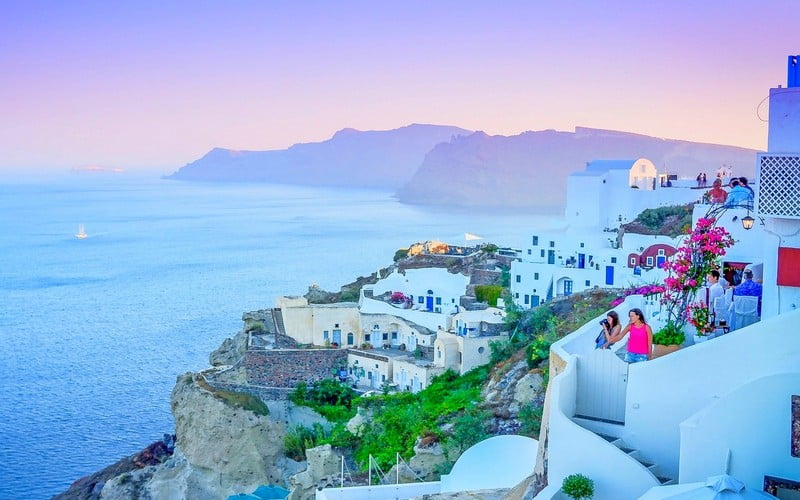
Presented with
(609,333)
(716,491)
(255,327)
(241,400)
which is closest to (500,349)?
(241,400)

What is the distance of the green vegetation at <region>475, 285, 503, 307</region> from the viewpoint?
20.9 m

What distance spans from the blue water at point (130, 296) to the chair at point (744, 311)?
15.8m

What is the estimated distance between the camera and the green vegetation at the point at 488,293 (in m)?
20.9

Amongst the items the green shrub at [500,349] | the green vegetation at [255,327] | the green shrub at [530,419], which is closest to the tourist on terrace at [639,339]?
the green shrub at [530,419]

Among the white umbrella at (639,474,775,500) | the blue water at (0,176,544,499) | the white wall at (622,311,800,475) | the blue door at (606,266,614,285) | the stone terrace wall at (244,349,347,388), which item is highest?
the white wall at (622,311,800,475)

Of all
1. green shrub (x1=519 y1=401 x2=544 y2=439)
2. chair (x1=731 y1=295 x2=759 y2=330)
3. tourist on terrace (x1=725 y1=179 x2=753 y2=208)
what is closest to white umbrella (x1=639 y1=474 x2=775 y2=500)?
A: chair (x1=731 y1=295 x2=759 y2=330)

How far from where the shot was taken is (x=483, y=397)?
13641mm

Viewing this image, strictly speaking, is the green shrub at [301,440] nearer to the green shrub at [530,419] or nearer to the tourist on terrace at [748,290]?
the green shrub at [530,419]

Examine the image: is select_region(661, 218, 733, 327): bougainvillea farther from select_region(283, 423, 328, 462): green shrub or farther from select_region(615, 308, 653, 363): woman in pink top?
select_region(283, 423, 328, 462): green shrub

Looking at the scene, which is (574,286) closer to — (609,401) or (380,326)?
(380,326)

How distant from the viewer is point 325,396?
17.8m

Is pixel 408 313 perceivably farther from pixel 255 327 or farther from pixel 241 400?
pixel 241 400

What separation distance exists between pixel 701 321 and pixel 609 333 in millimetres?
657

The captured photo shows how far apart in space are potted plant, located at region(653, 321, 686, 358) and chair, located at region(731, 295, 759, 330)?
0.38 meters
